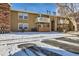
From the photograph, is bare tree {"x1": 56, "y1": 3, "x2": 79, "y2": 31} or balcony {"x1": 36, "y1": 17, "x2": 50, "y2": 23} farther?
balcony {"x1": 36, "y1": 17, "x2": 50, "y2": 23}

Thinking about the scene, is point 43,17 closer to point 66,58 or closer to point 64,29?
point 64,29

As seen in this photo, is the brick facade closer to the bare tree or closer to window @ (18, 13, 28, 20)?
window @ (18, 13, 28, 20)

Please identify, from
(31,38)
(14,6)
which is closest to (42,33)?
(31,38)

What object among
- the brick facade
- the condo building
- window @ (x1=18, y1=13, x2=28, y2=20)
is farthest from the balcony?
the brick facade

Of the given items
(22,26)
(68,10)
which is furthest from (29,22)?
(68,10)

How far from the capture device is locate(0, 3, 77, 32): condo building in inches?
125

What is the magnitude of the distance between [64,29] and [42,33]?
1.30 ft

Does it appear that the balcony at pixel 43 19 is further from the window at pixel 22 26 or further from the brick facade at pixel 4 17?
the brick facade at pixel 4 17

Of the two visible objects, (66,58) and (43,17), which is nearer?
(66,58)

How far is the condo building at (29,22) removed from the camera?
317cm

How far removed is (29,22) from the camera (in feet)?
10.6

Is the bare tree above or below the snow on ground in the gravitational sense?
above

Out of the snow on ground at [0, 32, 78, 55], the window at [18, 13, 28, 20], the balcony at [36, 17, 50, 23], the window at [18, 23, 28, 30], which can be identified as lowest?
the snow on ground at [0, 32, 78, 55]

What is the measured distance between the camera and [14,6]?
314cm
